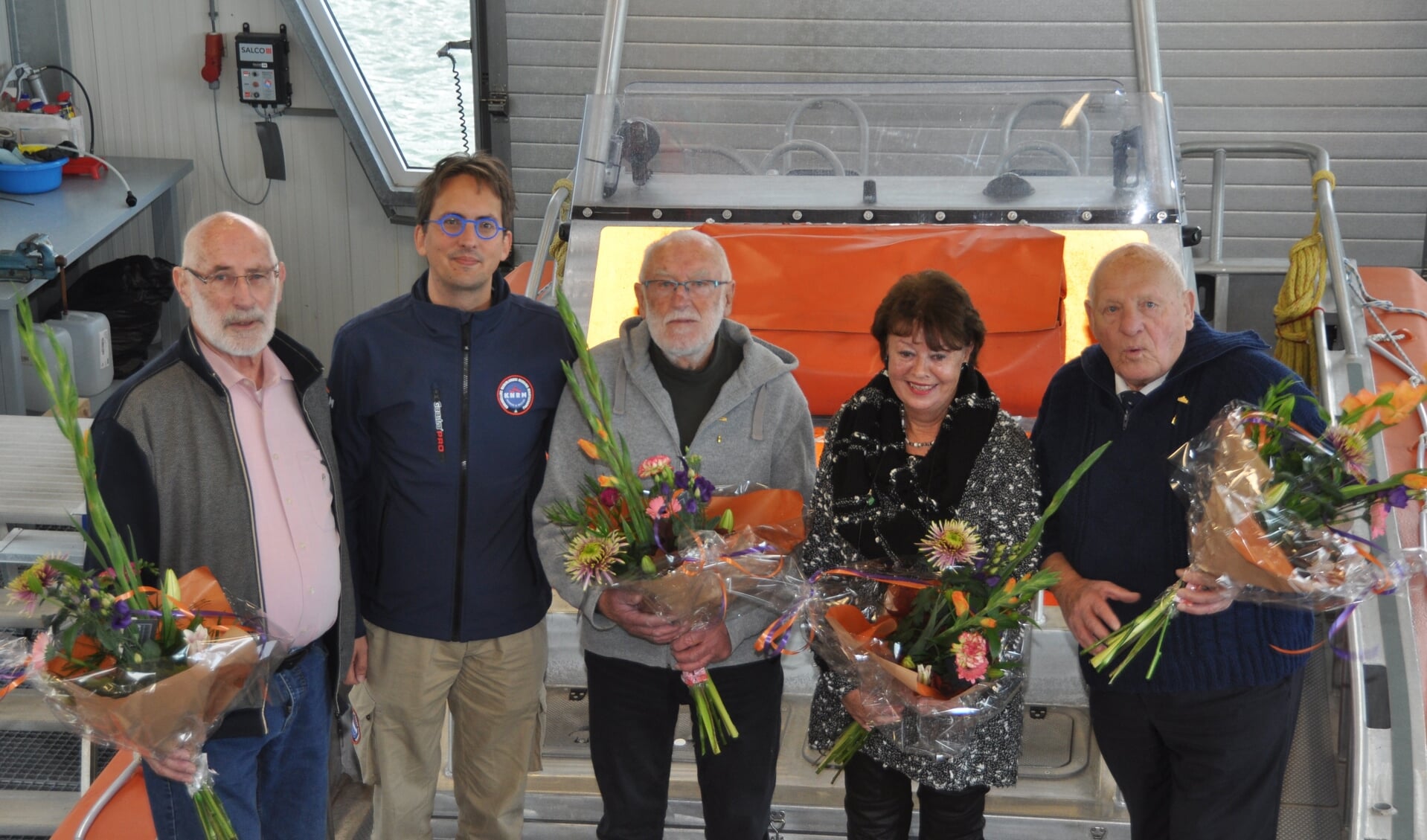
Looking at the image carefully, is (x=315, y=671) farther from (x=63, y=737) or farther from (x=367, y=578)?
(x=63, y=737)

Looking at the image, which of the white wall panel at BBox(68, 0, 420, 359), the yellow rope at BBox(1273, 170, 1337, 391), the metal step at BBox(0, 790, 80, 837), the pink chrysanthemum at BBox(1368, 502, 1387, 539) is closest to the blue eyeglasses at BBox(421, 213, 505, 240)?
the pink chrysanthemum at BBox(1368, 502, 1387, 539)

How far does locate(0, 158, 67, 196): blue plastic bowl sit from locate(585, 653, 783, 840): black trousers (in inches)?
212

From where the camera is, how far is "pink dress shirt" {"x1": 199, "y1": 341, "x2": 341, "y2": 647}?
2297 millimetres

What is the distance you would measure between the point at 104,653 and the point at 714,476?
3.48 ft

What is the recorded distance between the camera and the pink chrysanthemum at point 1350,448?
1959mm

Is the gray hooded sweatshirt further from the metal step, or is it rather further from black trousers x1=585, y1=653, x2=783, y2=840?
the metal step

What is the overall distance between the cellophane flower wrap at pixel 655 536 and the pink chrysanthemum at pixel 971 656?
33 centimetres

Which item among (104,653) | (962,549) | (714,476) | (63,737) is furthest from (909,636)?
(63,737)

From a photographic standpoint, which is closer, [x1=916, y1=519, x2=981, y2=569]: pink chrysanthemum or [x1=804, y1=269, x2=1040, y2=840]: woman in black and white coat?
[x1=916, y1=519, x2=981, y2=569]: pink chrysanthemum

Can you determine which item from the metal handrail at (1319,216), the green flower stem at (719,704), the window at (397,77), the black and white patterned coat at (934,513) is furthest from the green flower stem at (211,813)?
the window at (397,77)

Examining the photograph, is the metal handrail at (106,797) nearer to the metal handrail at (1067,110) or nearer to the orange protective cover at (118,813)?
the orange protective cover at (118,813)

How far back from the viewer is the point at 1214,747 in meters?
2.23

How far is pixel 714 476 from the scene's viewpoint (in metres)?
2.38

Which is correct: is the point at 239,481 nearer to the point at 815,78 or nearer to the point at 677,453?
the point at 677,453
